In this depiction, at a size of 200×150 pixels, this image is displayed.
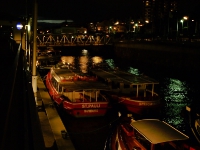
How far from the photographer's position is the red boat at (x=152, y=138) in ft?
33.4

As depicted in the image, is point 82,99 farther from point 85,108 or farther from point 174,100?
point 174,100

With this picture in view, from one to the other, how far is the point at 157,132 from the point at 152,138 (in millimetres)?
525

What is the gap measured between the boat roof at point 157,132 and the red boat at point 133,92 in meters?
8.41

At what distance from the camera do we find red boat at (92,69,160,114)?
66.3ft

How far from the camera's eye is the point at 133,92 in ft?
74.7

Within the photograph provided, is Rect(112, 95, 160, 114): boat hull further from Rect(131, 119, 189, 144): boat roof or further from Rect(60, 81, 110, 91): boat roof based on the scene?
Rect(131, 119, 189, 144): boat roof

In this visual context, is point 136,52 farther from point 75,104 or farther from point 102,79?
point 75,104

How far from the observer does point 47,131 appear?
1195 cm

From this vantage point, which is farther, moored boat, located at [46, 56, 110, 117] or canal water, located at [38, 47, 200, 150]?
moored boat, located at [46, 56, 110, 117]

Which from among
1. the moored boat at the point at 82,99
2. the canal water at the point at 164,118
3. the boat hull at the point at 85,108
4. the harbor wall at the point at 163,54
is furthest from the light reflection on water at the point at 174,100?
the harbor wall at the point at 163,54

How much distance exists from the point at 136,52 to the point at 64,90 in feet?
162

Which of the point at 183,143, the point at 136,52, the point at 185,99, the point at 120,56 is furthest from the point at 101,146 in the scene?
the point at 120,56

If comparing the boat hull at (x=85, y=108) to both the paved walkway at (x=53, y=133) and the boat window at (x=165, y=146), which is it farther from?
the boat window at (x=165, y=146)

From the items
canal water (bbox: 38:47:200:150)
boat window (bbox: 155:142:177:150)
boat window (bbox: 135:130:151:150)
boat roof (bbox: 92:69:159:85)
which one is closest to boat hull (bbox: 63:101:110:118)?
canal water (bbox: 38:47:200:150)
